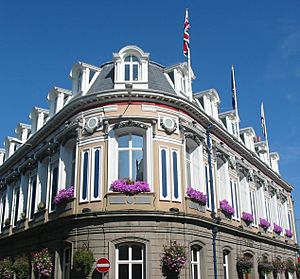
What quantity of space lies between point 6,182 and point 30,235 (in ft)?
26.0

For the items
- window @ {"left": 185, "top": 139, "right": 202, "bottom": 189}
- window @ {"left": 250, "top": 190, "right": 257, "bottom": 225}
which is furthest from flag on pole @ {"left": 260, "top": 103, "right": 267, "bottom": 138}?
window @ {"left": 185, "top": 139, "right": 202, "bottom": 189}

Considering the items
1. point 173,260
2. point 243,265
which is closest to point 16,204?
point 173,260

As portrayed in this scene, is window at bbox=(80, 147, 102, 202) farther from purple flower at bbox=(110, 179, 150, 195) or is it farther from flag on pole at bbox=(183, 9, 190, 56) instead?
flag on pole at bbox=(183, 9, 190, 56)

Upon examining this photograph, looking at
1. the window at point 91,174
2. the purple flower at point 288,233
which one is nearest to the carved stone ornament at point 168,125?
the window at point 91,174

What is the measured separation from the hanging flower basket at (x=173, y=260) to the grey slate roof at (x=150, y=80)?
25.8 ft

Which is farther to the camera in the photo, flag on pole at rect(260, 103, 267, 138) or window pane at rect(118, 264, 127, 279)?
flag on pole at rect(260, 103, 267, 138)

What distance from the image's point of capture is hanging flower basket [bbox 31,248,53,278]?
20.4 meters

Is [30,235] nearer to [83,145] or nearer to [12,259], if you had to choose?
[12,259]

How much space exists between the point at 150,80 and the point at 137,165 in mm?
4590

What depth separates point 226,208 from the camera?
2403 centimetres

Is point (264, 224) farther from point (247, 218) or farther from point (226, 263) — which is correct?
point (226, 263)

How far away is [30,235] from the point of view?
2403 centimetres

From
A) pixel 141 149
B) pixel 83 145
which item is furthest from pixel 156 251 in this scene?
pixel 83 145

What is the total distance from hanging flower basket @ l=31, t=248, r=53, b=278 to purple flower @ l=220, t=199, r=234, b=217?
31.3 feet
